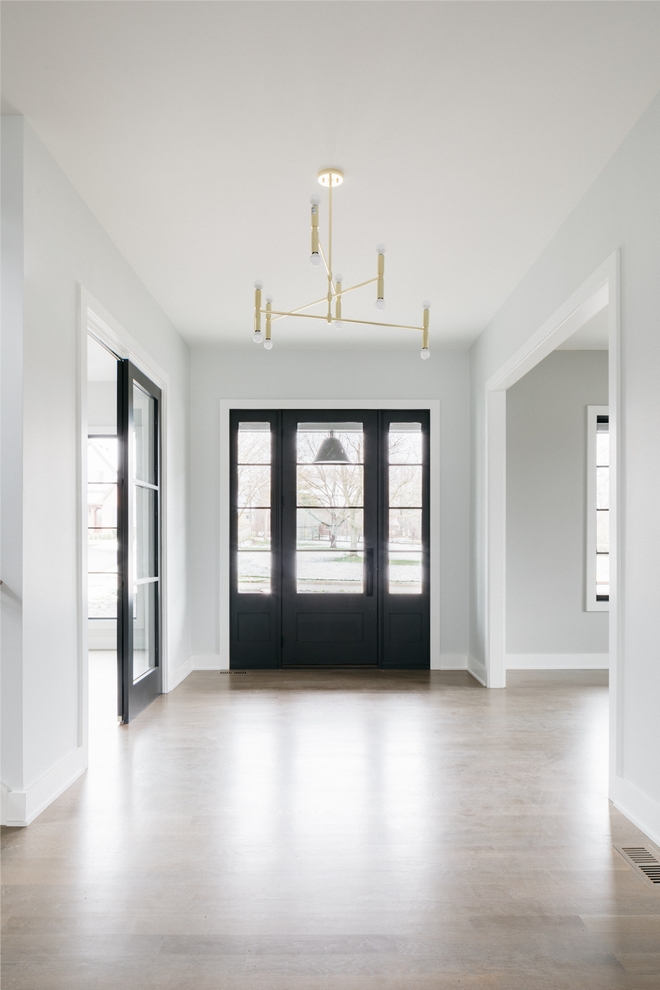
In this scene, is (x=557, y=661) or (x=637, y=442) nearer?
(x=637, y=442)

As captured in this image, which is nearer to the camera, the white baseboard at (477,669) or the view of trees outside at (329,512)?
the white baseboard at (477,669)

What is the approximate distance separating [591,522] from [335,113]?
4.49 m

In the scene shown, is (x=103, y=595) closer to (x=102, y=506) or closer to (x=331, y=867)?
(x=102, y=506)

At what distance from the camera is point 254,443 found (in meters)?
6.38

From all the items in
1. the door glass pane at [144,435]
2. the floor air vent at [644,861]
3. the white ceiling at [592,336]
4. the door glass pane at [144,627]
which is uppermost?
the white ceiling at [592,336]

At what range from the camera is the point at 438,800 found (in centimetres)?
311

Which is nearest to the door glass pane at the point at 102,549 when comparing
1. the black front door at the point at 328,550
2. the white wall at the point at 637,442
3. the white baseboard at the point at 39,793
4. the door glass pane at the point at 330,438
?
the black front door at the point at 328,550

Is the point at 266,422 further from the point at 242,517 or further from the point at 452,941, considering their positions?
the point at 452,941

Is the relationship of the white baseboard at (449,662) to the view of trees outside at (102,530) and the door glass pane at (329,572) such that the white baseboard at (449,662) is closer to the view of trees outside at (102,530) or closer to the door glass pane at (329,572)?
the door glass pane at (329,572)

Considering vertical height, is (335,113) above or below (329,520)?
above

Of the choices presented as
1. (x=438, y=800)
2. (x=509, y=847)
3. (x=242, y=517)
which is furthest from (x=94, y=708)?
(x=509, y=847)

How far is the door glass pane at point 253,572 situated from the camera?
20.7 feet

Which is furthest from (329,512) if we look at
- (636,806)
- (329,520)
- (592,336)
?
(636,806)

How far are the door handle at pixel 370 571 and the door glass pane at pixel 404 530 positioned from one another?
208mm
